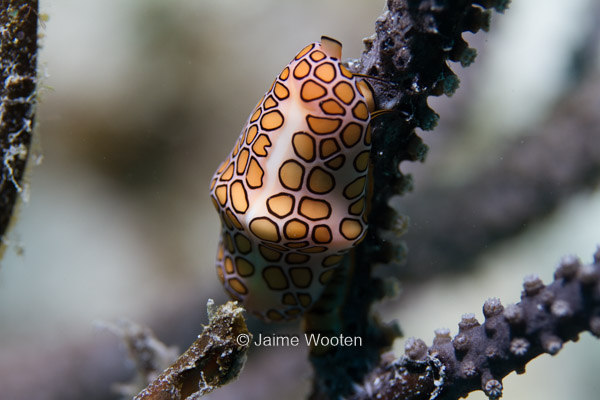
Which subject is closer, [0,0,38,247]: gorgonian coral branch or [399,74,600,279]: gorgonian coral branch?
[0,0,38,247]: gorgonian coral branch

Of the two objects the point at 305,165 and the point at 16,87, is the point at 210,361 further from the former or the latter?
the point at 16,87

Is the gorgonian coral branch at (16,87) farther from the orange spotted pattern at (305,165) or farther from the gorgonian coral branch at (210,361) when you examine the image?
the gorgonian coral branch at (210,361)

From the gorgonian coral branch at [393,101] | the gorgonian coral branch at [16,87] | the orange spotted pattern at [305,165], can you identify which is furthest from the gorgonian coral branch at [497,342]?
the gorgonian coral branch at [16,87]

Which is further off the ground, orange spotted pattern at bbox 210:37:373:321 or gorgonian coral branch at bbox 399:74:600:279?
gorgonian coral branch at bbox 399:74:600:279

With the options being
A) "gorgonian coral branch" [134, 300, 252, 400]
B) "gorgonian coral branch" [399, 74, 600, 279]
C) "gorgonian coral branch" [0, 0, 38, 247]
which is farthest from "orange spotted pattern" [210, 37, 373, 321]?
"gorgonian coral branch" [399, 74, 600, 279]

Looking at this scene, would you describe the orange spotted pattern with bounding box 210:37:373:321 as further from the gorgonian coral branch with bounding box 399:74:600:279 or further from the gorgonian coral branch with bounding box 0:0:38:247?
the gorgonian coral branch with bounding box 399:74:600:279

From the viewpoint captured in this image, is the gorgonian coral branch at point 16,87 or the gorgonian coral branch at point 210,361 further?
the gorgonian coral branch at point 16,87
